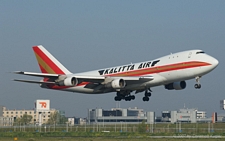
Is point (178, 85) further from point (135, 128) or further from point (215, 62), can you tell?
point (135, 128)

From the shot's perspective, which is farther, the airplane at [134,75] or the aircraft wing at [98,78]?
the aircraft wing at [98,78]

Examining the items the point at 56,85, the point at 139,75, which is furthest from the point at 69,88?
the point at 139,75

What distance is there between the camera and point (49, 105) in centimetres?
8750

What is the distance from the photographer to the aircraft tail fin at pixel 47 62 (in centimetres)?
8019

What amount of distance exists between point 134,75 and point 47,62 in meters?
18.1

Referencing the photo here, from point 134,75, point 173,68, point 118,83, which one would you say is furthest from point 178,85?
point 118,83

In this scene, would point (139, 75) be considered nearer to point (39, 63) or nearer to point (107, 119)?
point (39, 63)

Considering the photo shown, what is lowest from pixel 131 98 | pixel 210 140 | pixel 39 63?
pixel 210 140

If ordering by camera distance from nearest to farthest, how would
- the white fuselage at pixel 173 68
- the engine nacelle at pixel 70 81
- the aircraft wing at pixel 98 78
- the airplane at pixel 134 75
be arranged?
the white fuselage at pixel 173 68, the airplane at pixel 134 75, the aircraft wing at pixel 98 78, the engine nacelle at pixel 70 81

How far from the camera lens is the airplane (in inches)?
2512

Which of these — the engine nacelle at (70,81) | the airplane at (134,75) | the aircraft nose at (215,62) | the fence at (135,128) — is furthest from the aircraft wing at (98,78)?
the fence at (135,128)

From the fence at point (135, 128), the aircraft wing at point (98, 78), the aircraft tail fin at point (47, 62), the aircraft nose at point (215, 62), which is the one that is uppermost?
the aircraft tail fin at point (47, 62)

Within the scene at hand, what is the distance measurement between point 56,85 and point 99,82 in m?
7.87

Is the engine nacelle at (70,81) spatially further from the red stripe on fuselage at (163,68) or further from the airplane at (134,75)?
the red stripe on fuselage at (163,68)
